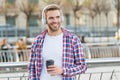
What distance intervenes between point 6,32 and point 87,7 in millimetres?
10477

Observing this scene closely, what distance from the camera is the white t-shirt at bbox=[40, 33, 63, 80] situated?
3.61 meters

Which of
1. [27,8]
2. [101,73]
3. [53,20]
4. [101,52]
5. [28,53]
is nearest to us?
[53,20]

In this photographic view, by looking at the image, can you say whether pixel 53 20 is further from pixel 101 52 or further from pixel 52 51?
pixel 101 52

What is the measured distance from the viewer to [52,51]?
362 cm

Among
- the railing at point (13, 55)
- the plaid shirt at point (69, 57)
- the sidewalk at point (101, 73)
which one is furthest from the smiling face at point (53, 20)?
the railing at point (13, 55)

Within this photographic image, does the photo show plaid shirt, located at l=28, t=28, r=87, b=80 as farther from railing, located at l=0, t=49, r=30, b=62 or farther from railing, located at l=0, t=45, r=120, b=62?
railing, located at l=0, t=49, r=30, b=62

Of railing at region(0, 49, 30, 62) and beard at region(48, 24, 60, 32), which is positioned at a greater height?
beard at region(48, 24, 60, 32)

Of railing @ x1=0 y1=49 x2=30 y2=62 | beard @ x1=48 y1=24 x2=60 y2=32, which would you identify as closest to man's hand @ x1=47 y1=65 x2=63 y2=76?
beard @ x1=48 y1=24 x2=60 y2=32

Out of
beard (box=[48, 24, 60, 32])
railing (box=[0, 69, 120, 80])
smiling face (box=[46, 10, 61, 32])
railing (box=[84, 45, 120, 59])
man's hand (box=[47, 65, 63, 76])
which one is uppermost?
smiling face (box=[46, 10, 61, 32])

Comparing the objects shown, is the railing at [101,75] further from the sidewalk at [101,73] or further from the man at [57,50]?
the man at [57,50]

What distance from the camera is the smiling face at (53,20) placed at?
3596 millimetres

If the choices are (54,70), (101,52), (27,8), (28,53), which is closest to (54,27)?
(54,70)

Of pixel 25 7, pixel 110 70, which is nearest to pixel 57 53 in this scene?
pixel 110 70

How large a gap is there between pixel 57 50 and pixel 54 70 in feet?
0.77
